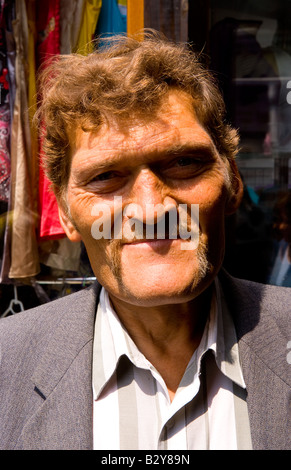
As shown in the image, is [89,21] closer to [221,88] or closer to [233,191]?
[221,88]

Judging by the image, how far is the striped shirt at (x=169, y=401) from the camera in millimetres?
1061

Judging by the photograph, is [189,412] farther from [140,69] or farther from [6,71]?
[6,71]

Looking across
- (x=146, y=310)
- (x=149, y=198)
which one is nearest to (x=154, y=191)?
(x=149, y=198)

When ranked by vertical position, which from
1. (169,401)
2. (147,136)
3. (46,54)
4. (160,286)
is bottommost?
(169,401)

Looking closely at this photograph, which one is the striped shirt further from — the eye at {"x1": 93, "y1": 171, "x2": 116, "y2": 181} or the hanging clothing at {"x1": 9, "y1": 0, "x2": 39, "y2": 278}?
the hanging clothing at {"x1": 9, "y1": 0, "x2": 39, "y2": 278}

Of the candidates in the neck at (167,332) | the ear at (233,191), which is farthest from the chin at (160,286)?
the ear at (233,191)

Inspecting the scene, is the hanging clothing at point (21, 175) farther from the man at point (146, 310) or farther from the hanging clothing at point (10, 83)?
the man at point (146, 310)

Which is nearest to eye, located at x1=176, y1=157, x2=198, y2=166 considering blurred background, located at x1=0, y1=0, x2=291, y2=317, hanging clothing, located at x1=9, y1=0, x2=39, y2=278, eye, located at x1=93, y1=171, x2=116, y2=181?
eye, located at x1=93, y1=171, x2=116, y2=181

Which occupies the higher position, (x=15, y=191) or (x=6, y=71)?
(x=6, y=71)

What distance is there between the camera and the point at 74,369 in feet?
3.76

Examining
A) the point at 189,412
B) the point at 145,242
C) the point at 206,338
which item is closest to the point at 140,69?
the point at 145,242

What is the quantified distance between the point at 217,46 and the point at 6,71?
3.07ft

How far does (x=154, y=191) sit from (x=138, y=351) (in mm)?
429

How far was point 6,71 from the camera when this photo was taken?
74.4 inches
